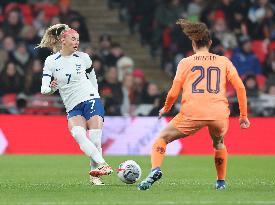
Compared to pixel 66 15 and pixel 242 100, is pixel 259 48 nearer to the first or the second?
pixel 66 15

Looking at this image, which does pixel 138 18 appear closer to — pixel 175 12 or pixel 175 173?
pixel 175 12

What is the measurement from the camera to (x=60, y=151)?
73.5 feet

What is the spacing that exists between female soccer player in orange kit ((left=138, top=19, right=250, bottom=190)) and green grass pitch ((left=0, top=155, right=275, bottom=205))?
0.68 meters

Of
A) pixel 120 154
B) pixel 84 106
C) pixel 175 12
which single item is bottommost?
pixel 120 154

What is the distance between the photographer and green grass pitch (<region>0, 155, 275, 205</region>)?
437 inches

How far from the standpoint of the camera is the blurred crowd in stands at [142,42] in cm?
2341

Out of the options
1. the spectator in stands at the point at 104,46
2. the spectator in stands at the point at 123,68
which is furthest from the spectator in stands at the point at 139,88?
the spectator in stands at the point at 104,46

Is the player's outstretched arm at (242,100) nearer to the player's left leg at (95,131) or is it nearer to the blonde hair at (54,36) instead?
the player's left leg at (95,131)

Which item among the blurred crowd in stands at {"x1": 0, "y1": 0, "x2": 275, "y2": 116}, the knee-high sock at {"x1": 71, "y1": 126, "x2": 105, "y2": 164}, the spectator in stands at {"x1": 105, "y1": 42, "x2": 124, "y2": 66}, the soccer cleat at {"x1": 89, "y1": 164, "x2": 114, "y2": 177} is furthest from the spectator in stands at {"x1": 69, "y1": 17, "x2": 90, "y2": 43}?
the soccer cleat at {"x1": 89, "y1": 164, "x2": 114, "y2": 177}

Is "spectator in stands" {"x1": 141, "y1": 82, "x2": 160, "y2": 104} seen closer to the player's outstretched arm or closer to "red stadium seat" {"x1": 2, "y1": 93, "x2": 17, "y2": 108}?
"red stadium seat" {"x1": 2, "y1": 93, "x2": 17, "y2": 108}

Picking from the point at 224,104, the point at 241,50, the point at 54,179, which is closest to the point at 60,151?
the point at 241,50

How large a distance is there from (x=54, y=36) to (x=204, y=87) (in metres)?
2.57

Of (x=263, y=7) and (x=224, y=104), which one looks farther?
(x=263, y=7)

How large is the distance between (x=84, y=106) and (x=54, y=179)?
166 centimetres
